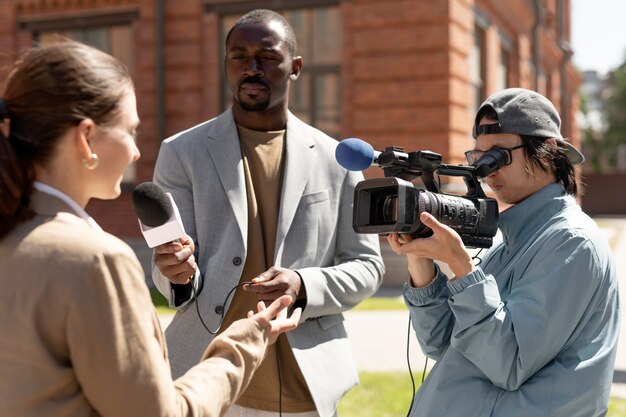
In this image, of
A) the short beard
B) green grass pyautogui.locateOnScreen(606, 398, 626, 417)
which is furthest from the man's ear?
green grass pyautogui.locateOnScreen(606, 398, 626, 417)

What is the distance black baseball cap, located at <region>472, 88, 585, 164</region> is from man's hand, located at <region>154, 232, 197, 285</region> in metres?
0.94

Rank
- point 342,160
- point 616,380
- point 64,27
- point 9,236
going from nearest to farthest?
point 9,236 < point 342,160 < point 616,380 < point 64,27

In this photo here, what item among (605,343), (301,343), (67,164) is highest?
(67,164)

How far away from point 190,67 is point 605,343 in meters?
10.2

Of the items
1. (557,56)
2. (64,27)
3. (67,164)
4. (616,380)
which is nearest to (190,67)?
(64,27)

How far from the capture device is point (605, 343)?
195cm

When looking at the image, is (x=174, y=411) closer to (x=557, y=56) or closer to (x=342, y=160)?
(x=342, y=160)

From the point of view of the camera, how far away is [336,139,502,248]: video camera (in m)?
1.95

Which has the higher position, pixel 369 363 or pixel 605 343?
pixel 605 343

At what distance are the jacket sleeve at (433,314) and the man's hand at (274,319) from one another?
0.44 meters

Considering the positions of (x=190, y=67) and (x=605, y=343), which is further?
(x=190, y=67)

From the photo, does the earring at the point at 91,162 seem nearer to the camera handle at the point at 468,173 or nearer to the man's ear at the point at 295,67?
the camera handle at the point at 468,173

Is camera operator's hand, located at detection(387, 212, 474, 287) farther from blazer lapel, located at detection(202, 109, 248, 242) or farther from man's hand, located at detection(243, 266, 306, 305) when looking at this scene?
blazer lapel, located at detection(202, 109, 248, 242)

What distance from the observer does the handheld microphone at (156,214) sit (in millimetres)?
2061
